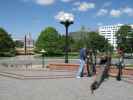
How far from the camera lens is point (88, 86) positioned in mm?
11797

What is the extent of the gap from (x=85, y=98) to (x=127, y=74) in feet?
19.2

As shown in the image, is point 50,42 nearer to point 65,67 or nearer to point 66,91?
point 65,67

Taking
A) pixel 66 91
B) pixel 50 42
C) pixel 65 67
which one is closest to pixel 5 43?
pixel 50 42

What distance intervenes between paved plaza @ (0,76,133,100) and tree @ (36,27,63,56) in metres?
53.5

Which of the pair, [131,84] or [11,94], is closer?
[11,94]

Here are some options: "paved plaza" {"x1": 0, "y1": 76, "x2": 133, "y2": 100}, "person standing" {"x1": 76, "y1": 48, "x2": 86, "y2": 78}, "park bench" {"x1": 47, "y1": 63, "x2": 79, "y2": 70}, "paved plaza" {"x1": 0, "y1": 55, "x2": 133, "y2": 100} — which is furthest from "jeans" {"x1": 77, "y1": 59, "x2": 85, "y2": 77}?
"park bench" {"x1": 47, "y1": 63, "x2": 79, "y2": 70}

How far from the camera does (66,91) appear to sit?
10.8 meters

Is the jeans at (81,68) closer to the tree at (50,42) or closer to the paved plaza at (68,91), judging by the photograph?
the paved plaza at (68,91)

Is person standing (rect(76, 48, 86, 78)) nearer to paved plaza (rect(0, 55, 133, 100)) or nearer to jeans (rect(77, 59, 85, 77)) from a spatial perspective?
jeans (rect(77, 59, 85, 77))

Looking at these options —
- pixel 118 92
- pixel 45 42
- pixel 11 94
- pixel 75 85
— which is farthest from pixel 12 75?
pixel 45 42

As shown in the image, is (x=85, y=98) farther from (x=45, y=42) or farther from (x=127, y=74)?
(x=45, y=42)

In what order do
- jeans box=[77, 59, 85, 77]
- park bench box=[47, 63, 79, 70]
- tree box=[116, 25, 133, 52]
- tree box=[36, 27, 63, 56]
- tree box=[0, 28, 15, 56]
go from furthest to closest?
tree box=[0, 28, 15, 56] → tree box=[36, 27, 63, 56] → tree box=[116, 25, 133, 52] → park bench box=[47, 63, 79, 70] → jeans box=[77, 59, 85, 77]

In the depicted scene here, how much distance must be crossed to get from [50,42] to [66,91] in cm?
A: 6134

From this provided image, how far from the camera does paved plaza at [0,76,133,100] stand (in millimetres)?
9594
